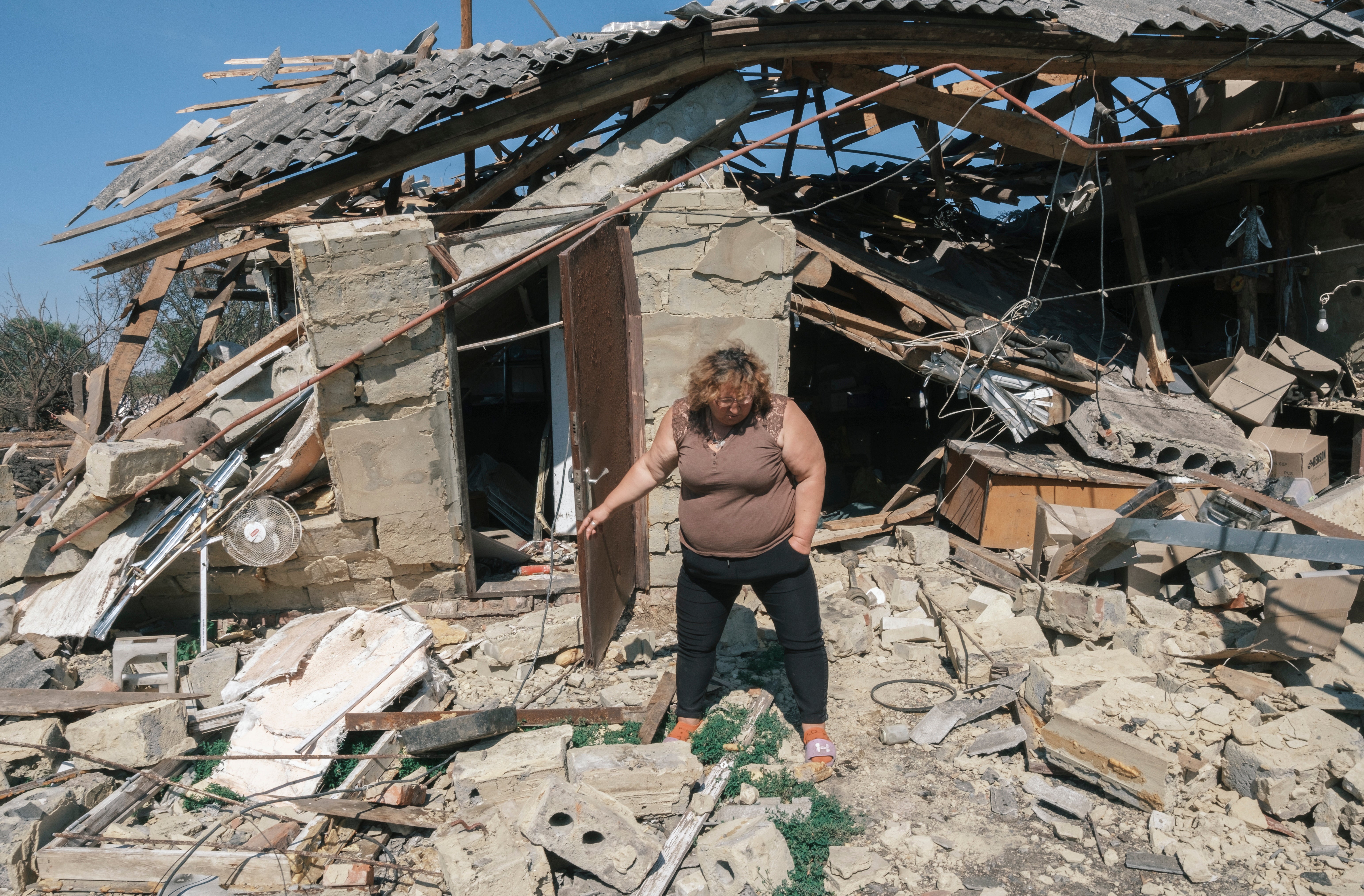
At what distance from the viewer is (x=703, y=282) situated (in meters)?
5.56

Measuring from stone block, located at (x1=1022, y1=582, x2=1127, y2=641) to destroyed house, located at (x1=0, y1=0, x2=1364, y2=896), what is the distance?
0.08 feet

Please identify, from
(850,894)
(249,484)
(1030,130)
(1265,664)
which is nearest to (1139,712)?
(1265,664)

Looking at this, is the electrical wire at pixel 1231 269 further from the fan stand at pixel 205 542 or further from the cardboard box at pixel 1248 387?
the fan stand at pixel 205 542

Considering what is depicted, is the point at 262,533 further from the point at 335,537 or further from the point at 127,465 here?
the point at 127,465

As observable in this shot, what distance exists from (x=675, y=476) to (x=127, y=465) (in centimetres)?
Result: 347

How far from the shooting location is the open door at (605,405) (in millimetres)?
4383

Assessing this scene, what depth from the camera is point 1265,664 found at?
4203 millimetres

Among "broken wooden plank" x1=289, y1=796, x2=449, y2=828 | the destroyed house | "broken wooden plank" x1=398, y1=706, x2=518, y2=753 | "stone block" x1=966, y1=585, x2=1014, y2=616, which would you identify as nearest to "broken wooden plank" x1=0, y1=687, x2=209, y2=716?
the destroyed house

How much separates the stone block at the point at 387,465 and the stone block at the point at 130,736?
1.74 meters

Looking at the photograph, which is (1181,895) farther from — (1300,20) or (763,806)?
(1300,20)

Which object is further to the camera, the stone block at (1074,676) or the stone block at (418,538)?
the stone block at (418,538)

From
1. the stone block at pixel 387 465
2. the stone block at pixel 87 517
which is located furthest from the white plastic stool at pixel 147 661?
the stone block at pixel 387 465

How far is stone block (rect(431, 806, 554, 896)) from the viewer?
2887mm

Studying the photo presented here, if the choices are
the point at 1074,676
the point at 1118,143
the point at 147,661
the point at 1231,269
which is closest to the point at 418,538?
the point at 147,661
